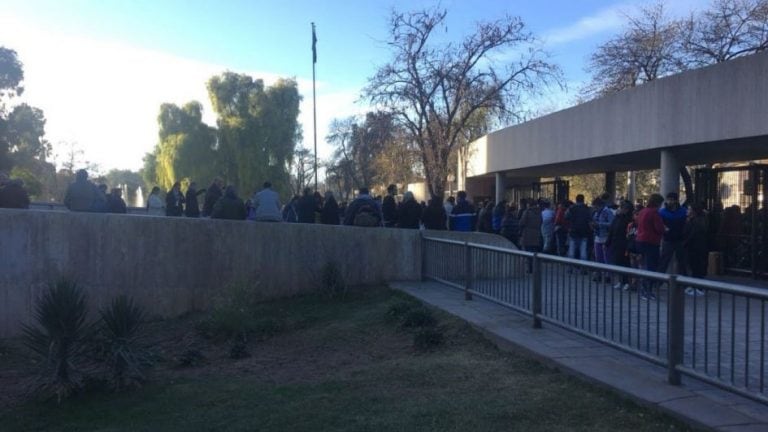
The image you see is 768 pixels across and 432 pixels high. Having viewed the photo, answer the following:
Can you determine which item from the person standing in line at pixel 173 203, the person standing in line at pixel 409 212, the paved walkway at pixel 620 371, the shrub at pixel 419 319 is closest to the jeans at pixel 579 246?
the person standing in line at pixel 409 212

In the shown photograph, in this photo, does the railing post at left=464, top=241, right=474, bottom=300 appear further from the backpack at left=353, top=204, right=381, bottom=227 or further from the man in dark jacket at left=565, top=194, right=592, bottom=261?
the man in dark jacket at left=565, top=194, right=592, bottom=261

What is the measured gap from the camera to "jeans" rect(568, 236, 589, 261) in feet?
44.0

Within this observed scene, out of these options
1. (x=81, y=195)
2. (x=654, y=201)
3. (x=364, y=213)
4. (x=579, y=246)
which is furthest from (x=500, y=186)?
(x=81, y=195)

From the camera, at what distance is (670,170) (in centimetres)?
1352

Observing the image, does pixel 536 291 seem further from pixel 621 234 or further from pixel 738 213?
pixel 738 213

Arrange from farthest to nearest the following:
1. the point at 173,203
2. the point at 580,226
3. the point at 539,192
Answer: the point at 539,192
the point at 173,203
the point at 580,226

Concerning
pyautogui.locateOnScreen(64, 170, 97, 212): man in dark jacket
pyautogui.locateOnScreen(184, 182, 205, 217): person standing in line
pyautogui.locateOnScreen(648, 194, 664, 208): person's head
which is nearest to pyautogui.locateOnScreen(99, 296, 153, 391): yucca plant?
pyautogui.locateOnScreen(64, 170, 97, 212): man in dark jacket

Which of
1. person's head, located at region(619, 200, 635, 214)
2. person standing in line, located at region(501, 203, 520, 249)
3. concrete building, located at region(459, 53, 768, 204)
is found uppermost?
concrete building, located at region(459, 53, 768, 204)

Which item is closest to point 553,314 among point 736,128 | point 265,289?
point 736,128

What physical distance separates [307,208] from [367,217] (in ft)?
10.7

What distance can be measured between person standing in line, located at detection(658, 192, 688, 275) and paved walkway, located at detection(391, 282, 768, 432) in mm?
3393

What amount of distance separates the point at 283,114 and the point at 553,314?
145 ft

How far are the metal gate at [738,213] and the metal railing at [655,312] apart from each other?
753 centimetres

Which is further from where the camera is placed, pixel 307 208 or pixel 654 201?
pixel 307 208
